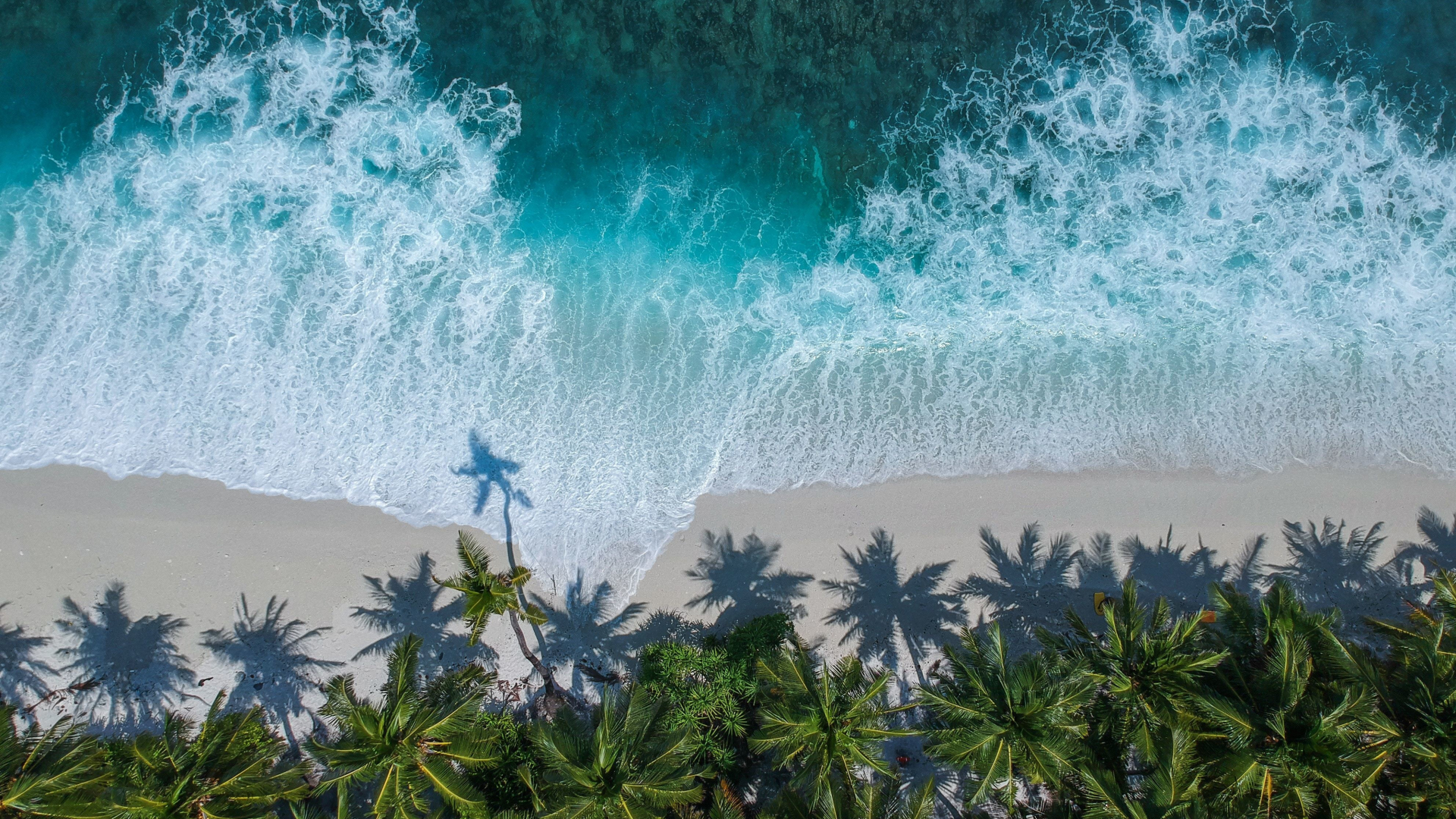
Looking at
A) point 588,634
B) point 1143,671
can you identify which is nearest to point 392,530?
point 588,634

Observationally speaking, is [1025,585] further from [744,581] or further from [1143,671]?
[744,581]

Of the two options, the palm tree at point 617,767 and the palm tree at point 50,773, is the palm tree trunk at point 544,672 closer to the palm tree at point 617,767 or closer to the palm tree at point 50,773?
the palm tree at point 617,767

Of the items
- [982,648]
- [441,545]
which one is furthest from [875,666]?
[441,545]

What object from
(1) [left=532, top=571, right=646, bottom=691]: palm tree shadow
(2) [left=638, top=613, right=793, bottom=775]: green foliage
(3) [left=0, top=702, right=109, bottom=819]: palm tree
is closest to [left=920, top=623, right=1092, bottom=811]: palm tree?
(2) [left=638, top=613, right=793, bottom=775]: green foliage

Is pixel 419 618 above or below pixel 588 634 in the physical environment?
below

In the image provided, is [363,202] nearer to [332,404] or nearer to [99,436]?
[332,404]

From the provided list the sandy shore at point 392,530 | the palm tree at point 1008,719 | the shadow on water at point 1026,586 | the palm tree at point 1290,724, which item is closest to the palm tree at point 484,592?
the sandy shore at point 392,530
